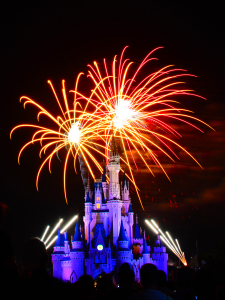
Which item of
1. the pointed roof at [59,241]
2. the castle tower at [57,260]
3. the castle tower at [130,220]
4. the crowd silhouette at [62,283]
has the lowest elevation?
the crowd silhouette at [62,283]

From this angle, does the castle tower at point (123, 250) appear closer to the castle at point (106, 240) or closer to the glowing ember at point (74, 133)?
the castle at point (106, 240)

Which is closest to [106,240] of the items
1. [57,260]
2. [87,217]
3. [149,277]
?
[87,217]

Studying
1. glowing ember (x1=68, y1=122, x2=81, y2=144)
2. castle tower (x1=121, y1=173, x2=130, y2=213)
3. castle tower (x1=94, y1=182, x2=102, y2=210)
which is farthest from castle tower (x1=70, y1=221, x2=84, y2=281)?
glowing ember (x1=68, y1=122, x2=81, y2=144)

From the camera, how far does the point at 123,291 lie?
938 cm

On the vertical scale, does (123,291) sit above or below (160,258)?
below

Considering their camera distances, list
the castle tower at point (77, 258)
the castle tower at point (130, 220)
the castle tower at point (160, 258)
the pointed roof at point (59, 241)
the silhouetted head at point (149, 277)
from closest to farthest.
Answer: the silhouetted head at point (149, 277) < the castle tower at point (77, 258) < the pointed roof at point (59, 241) < the castle tower at point (160, 258) < the castle tower at point (130, 220)

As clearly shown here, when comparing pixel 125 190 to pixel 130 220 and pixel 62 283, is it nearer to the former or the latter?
pixel 130 220

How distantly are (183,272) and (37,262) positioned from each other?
13.8 ft

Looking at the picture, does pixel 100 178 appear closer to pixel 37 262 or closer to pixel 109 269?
pixel 109 269

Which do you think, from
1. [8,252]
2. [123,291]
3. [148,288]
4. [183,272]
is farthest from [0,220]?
[183,272]

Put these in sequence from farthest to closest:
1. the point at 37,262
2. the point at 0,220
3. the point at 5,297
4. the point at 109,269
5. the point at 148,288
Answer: the point at 109,269 < the point at 148,288 < the point at 37,262 < the point at 0,220 < the point at 5,297

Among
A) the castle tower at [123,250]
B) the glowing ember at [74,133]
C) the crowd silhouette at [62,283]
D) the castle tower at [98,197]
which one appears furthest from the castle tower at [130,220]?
the crowd silhouette at [62,283]

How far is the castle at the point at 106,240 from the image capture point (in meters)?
75.9

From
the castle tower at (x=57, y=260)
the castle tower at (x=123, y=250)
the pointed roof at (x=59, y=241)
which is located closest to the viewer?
the castle tower at (x=123, y=250)
